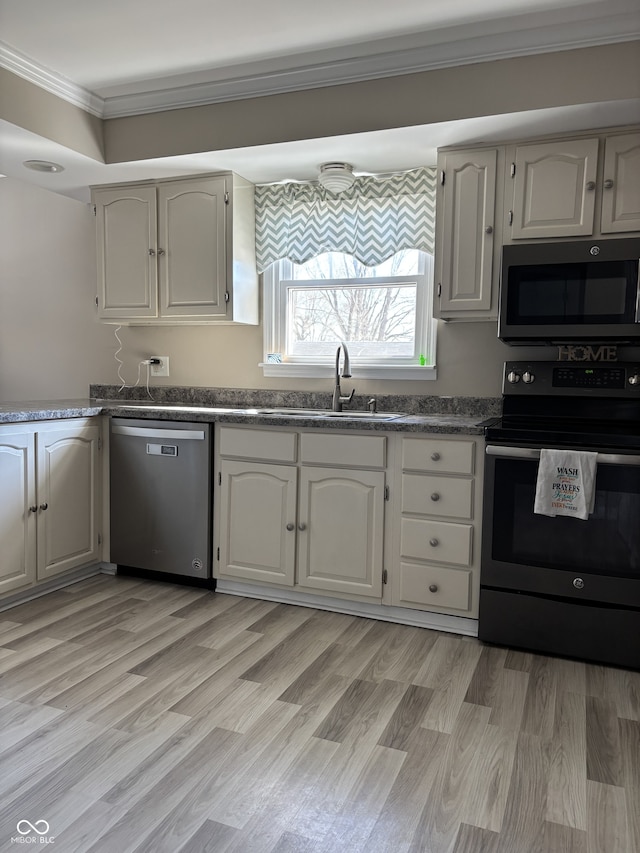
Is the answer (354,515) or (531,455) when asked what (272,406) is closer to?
(354,515)

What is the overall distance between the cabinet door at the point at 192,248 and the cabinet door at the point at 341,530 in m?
1.14

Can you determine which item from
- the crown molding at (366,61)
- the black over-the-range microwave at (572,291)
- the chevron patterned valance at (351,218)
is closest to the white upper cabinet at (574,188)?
the black over-the-range microwave at (572,291)

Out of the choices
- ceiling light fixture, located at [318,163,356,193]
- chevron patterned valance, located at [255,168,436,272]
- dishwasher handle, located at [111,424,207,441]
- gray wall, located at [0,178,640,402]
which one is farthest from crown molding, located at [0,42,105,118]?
dishwasher handle, located at [111,424,207,441]

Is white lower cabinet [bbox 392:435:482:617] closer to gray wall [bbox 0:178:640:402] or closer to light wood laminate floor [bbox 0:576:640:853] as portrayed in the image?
light wood laminate floor [bbox 0:576:640:853]

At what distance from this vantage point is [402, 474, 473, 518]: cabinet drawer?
259 centimetres

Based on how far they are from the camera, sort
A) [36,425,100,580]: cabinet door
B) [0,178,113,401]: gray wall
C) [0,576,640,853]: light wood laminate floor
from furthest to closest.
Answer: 1. [0,178,113,401]: gray wall
2. [36,425,100,580]: cabinet door
3. [0,576,640,853]: light wood laminate floor

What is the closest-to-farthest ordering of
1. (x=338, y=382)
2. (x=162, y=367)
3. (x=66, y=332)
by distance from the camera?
(x=338, y=382), (x=162, y=367), (x=66, y=332)

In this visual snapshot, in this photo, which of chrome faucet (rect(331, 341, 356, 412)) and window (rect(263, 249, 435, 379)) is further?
window (rect(263, 249, 435, 379))

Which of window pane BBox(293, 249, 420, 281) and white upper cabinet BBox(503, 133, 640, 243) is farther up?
white upper cabinet BBox(503, 133, 640, 243)

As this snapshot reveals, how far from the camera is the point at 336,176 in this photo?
3.12m

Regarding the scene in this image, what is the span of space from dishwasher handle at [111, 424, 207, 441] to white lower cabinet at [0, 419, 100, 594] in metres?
0.14

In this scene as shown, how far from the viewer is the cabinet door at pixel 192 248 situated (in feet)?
10.9

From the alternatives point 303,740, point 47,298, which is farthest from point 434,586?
point 47,298

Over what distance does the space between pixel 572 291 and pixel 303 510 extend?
1453 mm
